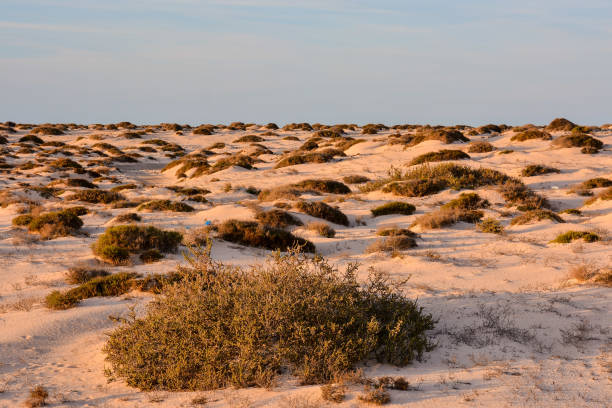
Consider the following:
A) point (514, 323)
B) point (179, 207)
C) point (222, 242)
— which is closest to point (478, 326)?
point (514, 323)

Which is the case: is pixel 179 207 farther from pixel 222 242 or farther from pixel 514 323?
pixel 514 323

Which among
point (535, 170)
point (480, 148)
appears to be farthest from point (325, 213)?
point (480, 148)

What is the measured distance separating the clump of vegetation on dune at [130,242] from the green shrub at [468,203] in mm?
9425

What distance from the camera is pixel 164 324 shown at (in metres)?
5.80

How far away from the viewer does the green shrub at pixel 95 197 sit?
2081 centimetres

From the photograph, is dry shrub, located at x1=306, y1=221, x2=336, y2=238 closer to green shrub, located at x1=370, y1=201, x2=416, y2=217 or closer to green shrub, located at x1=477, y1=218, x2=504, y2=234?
green shrub, located at x1=370, y1=201, x2=416, y2=217

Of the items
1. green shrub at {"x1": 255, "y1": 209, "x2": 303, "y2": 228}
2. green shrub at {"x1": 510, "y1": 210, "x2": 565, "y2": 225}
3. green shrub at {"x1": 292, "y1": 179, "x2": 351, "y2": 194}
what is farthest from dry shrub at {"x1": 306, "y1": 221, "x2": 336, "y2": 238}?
green shrub at {"x1": 292, "y1": 179, "x2": 351, "y2": 194}

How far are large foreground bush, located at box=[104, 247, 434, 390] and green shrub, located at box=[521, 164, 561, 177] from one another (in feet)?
62.0

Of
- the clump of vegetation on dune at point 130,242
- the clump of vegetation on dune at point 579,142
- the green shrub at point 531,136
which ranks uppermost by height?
the green shrub at point 531,136

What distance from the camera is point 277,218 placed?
15.2 m

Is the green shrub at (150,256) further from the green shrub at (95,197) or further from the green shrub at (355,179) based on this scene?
the green shrub at (355,179)

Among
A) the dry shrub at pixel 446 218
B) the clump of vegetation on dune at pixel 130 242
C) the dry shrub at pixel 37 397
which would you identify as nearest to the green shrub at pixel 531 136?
the dry shrub at pixel 446 218

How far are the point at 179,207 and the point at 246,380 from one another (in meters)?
13.3

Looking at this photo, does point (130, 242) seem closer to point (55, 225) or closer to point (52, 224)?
point (55, 225)
